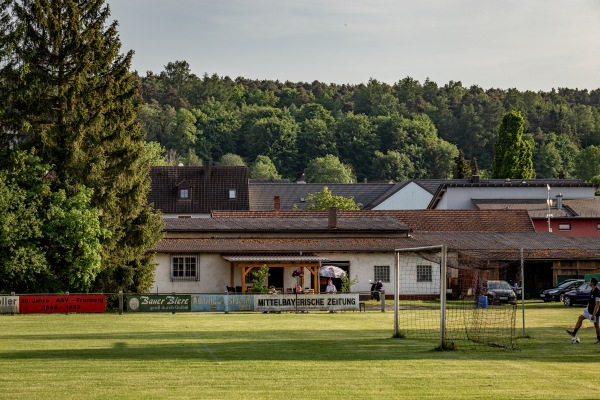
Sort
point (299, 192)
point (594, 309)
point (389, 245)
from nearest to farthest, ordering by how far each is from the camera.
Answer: point (594, 309), point (389, 245), point (299, 192)

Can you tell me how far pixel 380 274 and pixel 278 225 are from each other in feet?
25.4

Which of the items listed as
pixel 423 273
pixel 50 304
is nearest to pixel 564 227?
pixel 423 273

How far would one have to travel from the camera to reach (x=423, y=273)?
61844 mm

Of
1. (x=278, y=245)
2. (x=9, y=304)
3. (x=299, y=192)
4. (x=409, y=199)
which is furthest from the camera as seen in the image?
(x=299, y=192)

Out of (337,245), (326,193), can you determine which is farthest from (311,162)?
(337,245)

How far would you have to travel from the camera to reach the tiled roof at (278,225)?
64.4m

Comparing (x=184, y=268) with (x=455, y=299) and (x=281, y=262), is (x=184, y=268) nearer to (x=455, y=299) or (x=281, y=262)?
(x=281, y=262)

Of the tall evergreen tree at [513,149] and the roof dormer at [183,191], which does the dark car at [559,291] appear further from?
the tall evergreen tree at [513,149]

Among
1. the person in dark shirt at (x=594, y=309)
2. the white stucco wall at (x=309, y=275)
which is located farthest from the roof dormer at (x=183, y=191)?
the person in dark shirt at (x=594, y=309)

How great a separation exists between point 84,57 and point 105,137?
400cm

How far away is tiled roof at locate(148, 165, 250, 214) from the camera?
331 ft

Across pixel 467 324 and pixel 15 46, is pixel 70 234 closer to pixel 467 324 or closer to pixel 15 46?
pixel 15 46

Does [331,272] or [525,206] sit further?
[525,206]

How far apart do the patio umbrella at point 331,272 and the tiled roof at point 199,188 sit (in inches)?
1706
